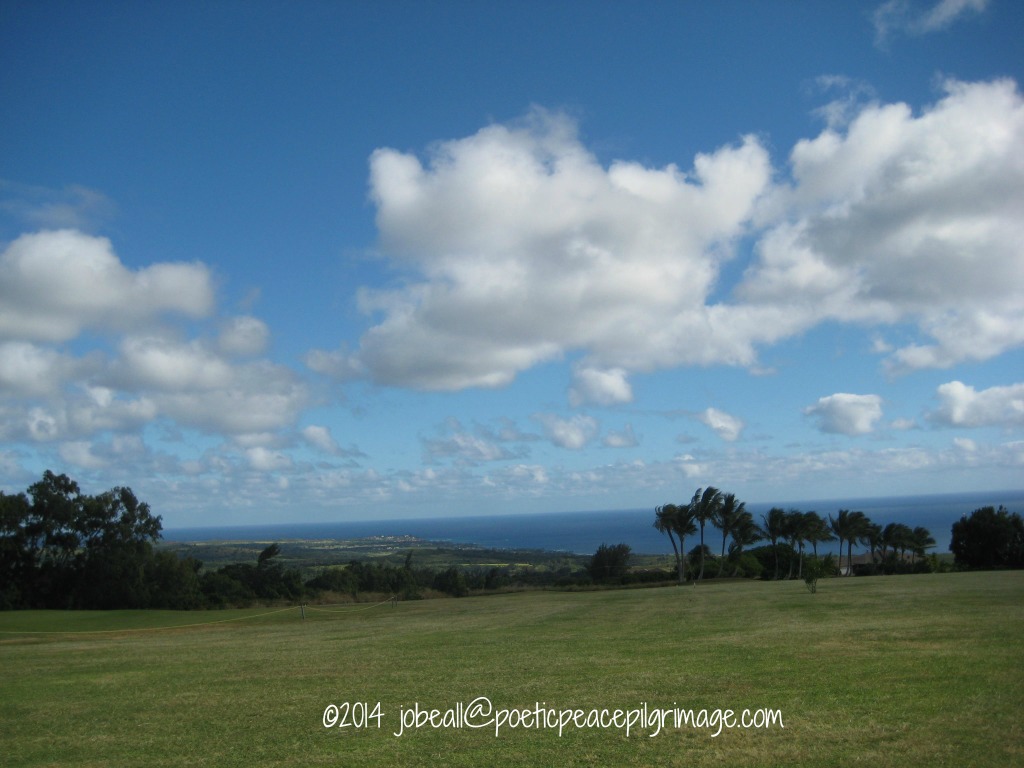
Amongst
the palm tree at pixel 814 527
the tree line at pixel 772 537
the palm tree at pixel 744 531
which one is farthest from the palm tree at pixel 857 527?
the palm tree at pixel 744 531

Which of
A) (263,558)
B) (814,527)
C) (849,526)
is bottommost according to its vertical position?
(263,558)

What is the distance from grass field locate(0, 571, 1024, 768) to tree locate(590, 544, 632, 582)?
41844mm

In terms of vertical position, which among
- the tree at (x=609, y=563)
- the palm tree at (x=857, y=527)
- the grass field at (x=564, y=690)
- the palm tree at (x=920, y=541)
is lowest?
the tree at (x=609, y=563)

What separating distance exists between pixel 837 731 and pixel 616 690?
350cm

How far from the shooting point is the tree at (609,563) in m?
63.9

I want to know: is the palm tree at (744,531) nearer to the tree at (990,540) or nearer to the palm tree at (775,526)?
the palm tree at (775,526)

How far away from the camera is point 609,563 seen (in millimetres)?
65188

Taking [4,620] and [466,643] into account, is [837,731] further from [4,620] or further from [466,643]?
[4,620]

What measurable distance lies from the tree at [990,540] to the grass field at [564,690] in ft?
153

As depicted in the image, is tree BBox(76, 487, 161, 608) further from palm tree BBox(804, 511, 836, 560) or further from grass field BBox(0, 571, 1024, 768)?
palm tree BBox(804, 511, 836, 560)

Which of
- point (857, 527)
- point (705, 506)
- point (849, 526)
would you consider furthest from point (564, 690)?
point (857, 527)

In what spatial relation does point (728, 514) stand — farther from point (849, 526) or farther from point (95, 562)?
point (95, 562)

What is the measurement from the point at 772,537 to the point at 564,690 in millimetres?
60461

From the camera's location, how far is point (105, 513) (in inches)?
2157
